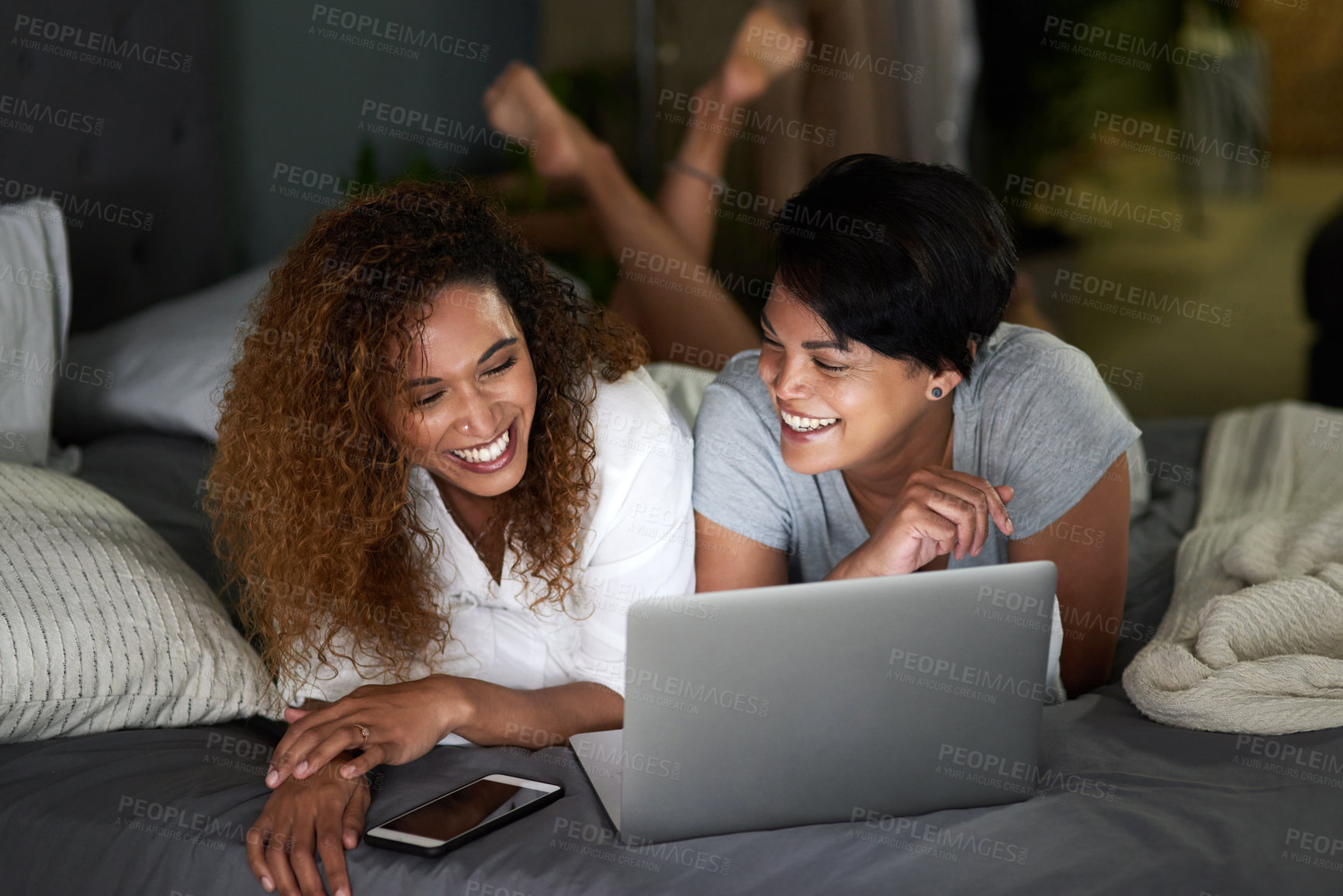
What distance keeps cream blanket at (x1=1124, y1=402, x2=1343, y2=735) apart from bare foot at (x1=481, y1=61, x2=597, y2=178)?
1.44m

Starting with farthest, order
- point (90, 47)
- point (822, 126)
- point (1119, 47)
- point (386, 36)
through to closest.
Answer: point (1119, 47)
point (822, 126)
point (386, 36)
point (90, 47)

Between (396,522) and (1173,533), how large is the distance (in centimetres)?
122

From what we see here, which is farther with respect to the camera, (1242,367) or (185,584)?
(1242,367)

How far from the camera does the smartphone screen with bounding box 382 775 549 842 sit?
1.06 m

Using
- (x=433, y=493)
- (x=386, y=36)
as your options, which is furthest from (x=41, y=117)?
(x=433, y=493)

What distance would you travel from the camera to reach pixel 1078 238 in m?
3.91

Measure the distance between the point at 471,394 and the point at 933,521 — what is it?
531mm

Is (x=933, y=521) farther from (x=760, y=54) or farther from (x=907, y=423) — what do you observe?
(x=760, y=54)

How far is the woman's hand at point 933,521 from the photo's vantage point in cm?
122

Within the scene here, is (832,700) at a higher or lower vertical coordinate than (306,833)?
higher

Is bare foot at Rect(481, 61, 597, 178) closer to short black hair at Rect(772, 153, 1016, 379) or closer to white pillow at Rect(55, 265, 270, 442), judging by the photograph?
white pillow at Rect(55, 265, 270, 442)

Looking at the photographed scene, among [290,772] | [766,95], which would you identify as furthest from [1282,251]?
[290,772]

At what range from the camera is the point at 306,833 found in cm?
104

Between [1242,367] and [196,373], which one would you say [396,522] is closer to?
[196,373]
